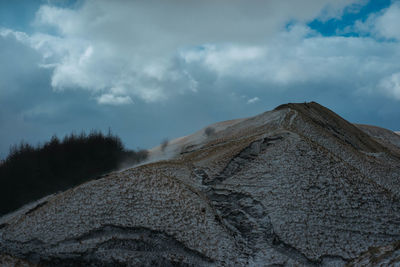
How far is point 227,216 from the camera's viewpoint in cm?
1947

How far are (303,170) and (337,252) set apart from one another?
5815mm

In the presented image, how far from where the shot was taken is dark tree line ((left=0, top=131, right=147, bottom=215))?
33.6 meters

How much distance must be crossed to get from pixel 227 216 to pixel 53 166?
2447 centimetres

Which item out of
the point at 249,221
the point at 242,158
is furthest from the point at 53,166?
the point at 249,221

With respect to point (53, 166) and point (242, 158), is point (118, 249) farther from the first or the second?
point (53, 166)

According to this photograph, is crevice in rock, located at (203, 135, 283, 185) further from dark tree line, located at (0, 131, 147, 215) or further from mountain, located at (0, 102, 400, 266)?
dark tree line, located at (0, 131, 147, 215)

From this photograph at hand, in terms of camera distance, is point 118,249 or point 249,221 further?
point 249,221

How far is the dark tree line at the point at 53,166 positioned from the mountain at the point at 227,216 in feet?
42.8

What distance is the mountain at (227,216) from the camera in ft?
55.8

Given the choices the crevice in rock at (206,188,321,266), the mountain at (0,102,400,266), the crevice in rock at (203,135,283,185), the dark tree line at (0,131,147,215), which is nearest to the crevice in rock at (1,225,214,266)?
the mountain at (0,102,400,266)

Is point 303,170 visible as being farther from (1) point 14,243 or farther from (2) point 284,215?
(1) point 14,243

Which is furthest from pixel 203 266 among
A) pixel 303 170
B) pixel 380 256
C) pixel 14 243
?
pixel 14 243

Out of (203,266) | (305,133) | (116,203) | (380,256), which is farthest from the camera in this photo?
(305,133)

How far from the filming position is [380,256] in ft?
41.5
